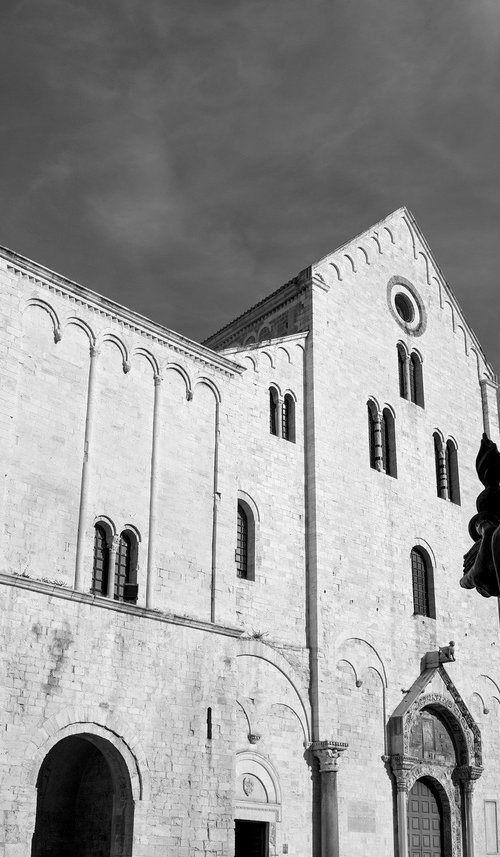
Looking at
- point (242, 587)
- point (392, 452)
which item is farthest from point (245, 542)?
point (392, 452)

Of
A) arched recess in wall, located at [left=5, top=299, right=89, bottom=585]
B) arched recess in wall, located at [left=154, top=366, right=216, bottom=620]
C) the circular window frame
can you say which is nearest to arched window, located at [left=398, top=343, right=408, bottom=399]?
the circular window frame

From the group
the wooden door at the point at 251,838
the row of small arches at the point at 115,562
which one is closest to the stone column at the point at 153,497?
the row of small arches at the point at 115,562

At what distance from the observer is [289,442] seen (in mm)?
21734

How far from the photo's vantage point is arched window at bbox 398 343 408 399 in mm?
25656

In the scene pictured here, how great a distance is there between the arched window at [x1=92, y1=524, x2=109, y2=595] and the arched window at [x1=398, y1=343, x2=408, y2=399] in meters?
11.2

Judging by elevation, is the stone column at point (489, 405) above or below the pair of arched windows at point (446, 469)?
above

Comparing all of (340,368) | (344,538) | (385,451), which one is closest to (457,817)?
(344,538)

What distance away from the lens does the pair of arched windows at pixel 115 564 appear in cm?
1664

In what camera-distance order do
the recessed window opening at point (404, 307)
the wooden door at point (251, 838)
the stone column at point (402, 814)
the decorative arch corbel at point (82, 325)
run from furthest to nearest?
the recessed window opening at point (404, 307) → the stone column at point (402, 814) → the wooden door at point (251, 838) → the decorative arch corbel at point (82, 325)

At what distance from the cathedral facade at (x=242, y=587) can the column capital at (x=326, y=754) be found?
0.17ft

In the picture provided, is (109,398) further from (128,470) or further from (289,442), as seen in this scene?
(289,442)

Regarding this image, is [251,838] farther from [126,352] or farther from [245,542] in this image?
[126,352]

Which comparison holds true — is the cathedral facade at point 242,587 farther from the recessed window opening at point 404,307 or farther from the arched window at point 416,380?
the recessed window opening at point 404,307

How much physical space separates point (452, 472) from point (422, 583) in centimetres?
376
